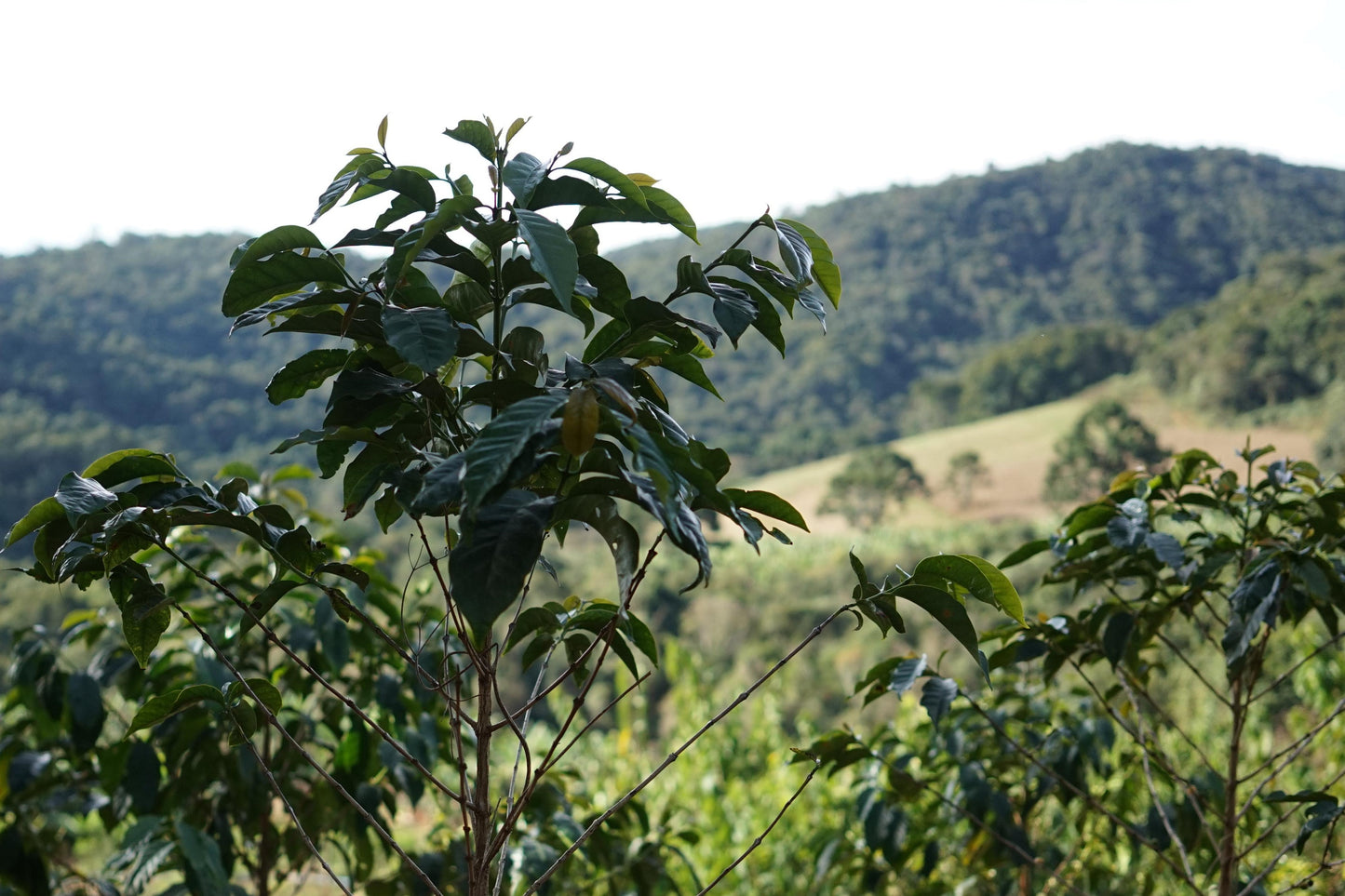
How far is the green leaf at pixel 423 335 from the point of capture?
0.61 m

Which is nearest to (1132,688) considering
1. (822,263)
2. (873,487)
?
(822,263)

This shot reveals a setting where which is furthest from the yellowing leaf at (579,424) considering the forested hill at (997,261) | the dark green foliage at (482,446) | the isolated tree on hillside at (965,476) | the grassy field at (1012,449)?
the forested hill at (997,261)

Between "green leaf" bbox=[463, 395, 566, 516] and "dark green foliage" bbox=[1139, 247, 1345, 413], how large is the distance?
21.7m

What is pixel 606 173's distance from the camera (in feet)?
2.29

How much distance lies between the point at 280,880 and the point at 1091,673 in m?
5.35

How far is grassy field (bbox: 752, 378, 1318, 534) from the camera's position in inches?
720

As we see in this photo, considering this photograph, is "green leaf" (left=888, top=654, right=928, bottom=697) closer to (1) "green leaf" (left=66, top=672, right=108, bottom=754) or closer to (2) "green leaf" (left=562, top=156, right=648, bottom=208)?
(2) "green leaf" (left=562, top=156, right=648, bottom=208)

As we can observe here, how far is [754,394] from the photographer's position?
29875 mm

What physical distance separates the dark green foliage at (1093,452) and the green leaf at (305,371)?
59.4ft

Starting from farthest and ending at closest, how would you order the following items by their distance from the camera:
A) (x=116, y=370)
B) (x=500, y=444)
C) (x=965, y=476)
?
1. (x=116, y=370)
2. (x=965, y=476)
3. (x=500, y=444)

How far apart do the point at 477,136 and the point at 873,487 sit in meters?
20.3

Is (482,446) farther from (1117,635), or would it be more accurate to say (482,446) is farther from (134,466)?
(1117,635)

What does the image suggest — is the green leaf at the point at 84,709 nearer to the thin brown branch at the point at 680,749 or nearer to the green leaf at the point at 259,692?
the green leaf at the point at 259,692

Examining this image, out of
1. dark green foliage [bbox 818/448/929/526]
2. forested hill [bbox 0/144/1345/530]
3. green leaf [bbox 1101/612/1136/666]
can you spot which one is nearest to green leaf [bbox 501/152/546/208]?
green leaf [bbox 1101/612/1136/666]
